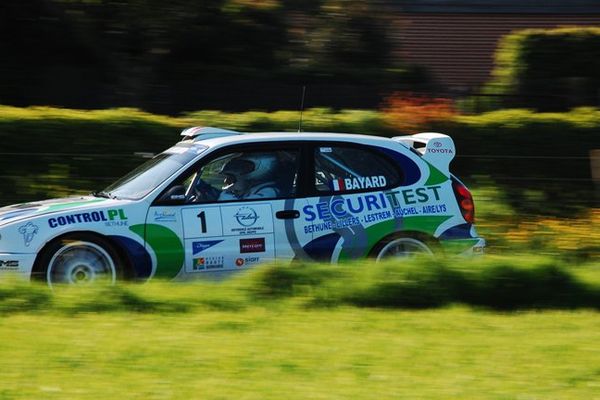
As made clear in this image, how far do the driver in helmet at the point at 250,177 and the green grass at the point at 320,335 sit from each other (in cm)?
120

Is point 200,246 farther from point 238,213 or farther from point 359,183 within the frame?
point 359,183

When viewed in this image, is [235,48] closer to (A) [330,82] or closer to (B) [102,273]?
(A) [330,82]

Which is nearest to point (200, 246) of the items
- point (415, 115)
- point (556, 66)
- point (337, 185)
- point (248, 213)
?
point (248, 213)

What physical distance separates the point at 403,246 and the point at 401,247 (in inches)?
0.8

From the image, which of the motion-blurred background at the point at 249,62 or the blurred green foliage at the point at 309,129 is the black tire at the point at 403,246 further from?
the motion-blurred background at the point at 249,62

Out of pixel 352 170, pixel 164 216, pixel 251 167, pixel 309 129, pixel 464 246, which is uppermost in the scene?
pixel 309 129

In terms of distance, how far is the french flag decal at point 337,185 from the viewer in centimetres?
919

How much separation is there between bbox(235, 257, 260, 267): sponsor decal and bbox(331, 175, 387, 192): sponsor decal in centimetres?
97

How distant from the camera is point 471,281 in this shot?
7938mm

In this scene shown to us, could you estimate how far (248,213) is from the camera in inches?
351

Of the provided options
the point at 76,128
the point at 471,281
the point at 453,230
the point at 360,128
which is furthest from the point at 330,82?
the point at 471,281

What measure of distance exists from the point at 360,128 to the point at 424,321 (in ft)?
23.8

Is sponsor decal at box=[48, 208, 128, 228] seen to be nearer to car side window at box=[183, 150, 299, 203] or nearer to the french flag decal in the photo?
car side window at box=[183, 150, 299, 203]

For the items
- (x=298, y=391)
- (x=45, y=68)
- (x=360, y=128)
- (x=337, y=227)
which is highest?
(x=45, y=68)
